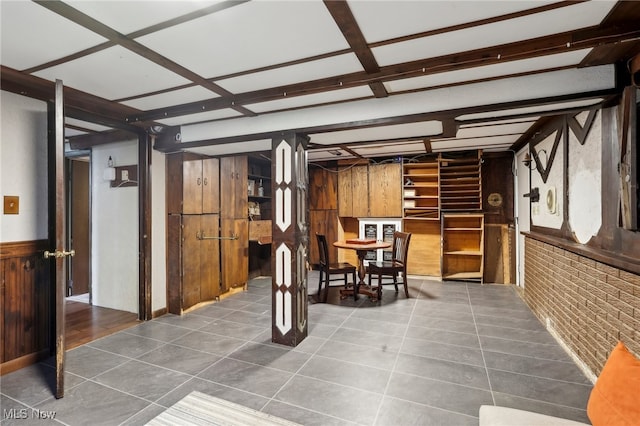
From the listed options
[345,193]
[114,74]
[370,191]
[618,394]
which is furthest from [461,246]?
[114,74]

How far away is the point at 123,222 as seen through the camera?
4.10 m

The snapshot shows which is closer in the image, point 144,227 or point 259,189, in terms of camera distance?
point 144,227

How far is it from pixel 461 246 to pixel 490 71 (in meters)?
4.50

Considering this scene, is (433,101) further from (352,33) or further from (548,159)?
(548,159)

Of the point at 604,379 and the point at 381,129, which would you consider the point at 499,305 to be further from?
the point at 604,379

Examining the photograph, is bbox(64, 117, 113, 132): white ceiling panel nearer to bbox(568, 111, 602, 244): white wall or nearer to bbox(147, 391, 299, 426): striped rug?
bbox(147, 391, 299, 426): striped rug

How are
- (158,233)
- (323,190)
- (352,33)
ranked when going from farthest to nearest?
(323,190)
(158,233)
(352,33)

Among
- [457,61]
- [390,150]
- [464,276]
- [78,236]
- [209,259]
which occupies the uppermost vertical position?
[390,150]

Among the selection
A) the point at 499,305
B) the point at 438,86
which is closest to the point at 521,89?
the point at 438,86

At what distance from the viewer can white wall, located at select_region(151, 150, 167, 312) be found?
3996 millimetres

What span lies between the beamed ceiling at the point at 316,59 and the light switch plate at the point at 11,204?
92cm

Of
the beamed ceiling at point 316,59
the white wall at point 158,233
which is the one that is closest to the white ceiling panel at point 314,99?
the beamed ceiling at point 316,59

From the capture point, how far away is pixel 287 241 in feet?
10.6

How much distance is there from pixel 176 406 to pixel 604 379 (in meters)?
2.46
